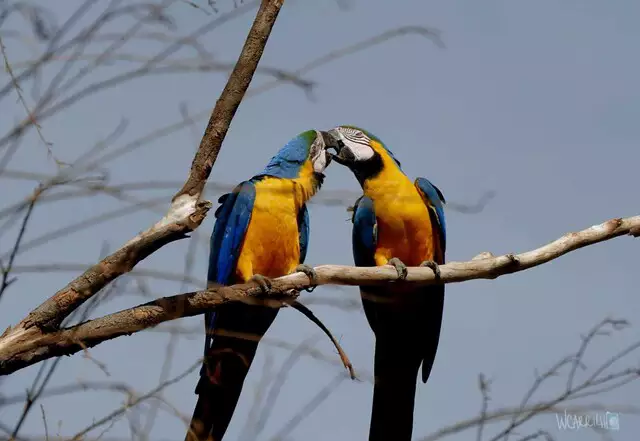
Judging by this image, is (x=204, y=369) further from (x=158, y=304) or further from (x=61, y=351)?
(x=61, y=351)

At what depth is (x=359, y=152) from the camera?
15.5ft

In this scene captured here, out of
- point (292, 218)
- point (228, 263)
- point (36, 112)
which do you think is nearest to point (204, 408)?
point (228, 263)

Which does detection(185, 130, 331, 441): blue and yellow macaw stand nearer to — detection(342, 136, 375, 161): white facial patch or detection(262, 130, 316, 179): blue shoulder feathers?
detection(262, 130, 316, 179): blue shoulder feathers

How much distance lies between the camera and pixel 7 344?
2.43 metres

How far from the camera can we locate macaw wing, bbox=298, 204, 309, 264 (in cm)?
430

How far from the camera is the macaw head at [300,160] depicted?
4375 mm

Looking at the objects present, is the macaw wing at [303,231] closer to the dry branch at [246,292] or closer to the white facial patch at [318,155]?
the white facial patch at [318,155]

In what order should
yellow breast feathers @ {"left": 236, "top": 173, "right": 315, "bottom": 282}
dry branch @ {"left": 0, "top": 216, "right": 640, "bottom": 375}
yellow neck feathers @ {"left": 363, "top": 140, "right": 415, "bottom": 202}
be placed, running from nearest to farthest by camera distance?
1. dry branch @ {"left": 0, "top": 216, "right": 640, "bottom": 375}
2. yellow breast feathers @ {"left": 236, "top": 173, "right": 315, "bottom": 282}
3. yellow neck feathers @ {"left": 363, "top": 140, "right": 415, "bottom": 202}

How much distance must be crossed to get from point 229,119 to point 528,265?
1407mm

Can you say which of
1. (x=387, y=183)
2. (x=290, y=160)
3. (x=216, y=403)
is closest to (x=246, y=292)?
(x=216, y=403)

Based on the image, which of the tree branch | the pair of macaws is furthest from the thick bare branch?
the pair of macaws

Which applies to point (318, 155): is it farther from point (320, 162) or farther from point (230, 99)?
point (230, 99)

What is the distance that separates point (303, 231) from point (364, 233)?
1.20 feet

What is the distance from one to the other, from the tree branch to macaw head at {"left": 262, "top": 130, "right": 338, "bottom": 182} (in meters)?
1.50
